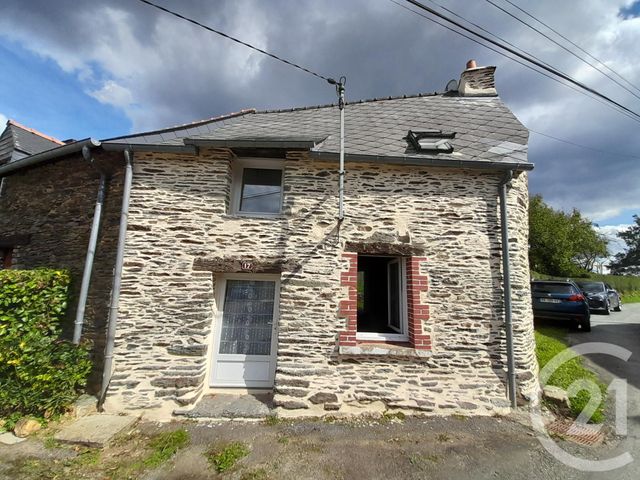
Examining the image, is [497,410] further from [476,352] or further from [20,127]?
[20,127]

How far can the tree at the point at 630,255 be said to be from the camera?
51.5m

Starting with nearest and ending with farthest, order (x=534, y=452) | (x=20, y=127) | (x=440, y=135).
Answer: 1. (x=534, y=452)
2. (x=440, y=135)
3. (x=20, y=127)

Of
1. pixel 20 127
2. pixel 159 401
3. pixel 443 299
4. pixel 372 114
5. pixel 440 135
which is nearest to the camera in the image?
pixel 159 401

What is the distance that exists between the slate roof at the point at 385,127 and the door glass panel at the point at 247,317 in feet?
8.70

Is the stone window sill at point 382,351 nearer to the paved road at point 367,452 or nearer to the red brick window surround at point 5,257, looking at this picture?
the paved road at point 367,452

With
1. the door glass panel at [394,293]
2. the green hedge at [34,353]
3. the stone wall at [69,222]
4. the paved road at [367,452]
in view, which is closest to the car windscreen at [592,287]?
the paved road at [367,452]

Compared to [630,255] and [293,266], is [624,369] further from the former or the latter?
[630,255]

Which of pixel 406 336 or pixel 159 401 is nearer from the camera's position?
pixel 159 401

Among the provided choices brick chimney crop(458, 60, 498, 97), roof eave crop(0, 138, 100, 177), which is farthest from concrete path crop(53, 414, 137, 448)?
brick chimney crop(458, 60, 498, 97)

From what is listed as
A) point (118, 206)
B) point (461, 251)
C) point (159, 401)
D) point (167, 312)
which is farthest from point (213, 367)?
point (461, 251)

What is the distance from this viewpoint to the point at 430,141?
5379mm

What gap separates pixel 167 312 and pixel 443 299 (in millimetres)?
4643

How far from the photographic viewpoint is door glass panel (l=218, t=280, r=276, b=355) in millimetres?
4928

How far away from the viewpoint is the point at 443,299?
15.4 feet
